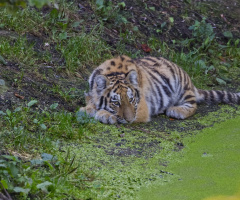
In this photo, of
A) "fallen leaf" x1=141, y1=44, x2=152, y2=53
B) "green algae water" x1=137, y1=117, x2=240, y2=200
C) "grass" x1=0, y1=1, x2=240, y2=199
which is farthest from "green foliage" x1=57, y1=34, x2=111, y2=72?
"green algae water" x1=137, y1=117, x2=240, y2=200

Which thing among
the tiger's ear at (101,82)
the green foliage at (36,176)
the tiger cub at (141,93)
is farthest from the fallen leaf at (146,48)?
the green foliage at (36,176)

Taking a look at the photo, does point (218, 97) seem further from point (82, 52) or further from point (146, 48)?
point (82, 52)

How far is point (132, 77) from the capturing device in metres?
6.11

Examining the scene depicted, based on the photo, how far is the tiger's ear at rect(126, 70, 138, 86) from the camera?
239 inches

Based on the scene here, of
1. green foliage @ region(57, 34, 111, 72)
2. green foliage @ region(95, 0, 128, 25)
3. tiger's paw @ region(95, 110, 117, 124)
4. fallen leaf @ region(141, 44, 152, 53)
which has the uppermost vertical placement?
green foliage @ region(95, 0, 128, 25)

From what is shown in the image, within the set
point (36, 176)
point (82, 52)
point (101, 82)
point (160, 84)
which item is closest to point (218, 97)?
point (160, 84)

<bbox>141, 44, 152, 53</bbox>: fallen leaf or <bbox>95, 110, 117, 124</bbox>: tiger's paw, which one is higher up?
<bbox>141, 44, 152, 53</bbox>: fallen leaf

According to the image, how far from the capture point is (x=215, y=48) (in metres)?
9.27

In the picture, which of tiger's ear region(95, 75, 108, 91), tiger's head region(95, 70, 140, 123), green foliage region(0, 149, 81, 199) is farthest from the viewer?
tiger's ear region(95, 75, 108, 91)

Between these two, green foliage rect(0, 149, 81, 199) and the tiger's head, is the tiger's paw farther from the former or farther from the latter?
green foliage rect(0, 149, 81, 199)

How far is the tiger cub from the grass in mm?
209

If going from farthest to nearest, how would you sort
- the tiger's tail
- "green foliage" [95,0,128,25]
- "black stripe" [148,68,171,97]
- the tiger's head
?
"green foliage" [95,0,128,25], the tiger's tail, "black stripe" [148,68,171,97], the tiger's head

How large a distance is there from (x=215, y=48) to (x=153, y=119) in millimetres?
3528

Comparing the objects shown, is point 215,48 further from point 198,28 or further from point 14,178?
point 14,178
